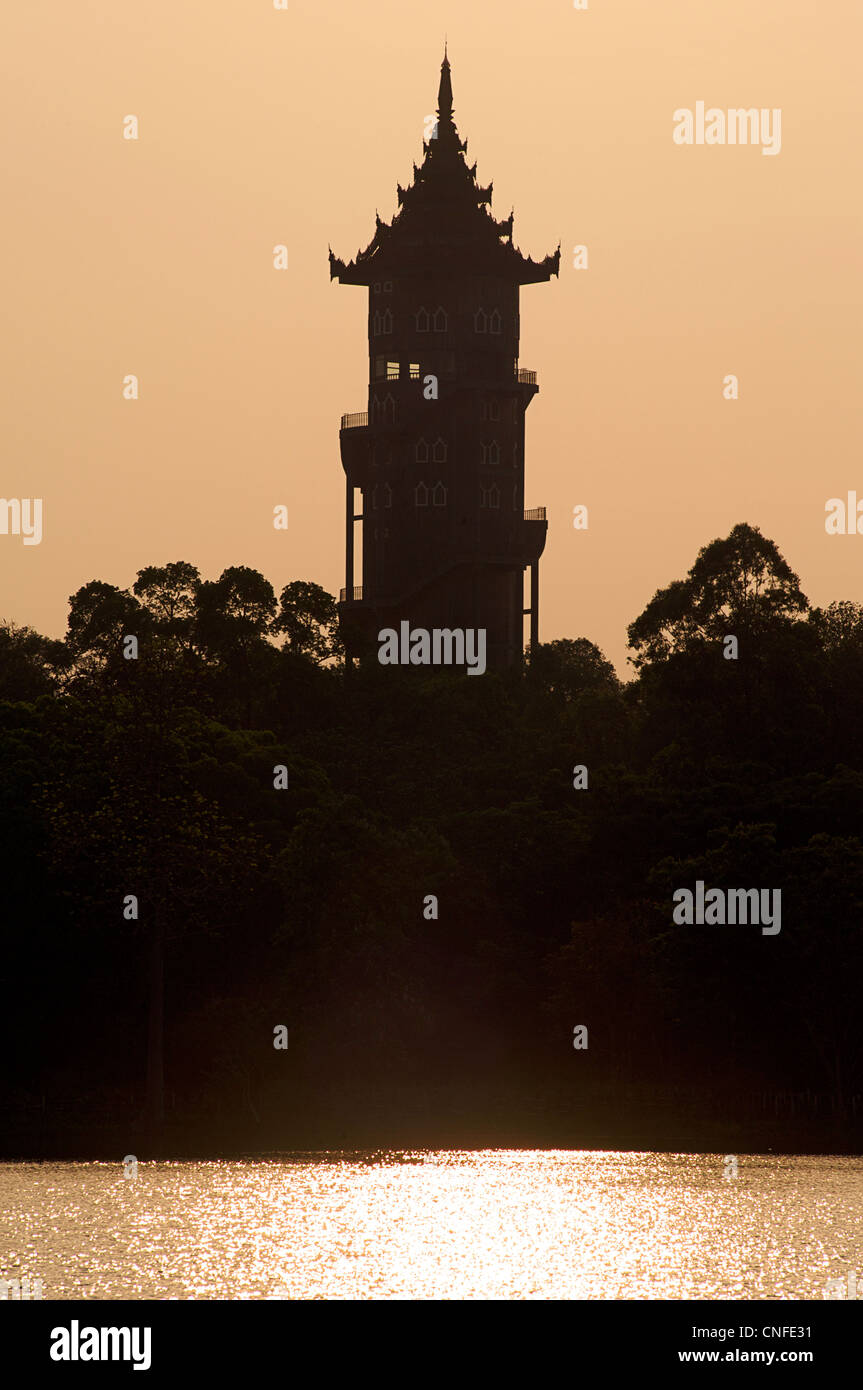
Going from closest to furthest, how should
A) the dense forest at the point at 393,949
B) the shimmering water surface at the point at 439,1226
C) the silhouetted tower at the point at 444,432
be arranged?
the shimmering water surface at the point at 439,1226 → the dense forest at the point at 393,949 → the silhouetted tower at the point at 444,432

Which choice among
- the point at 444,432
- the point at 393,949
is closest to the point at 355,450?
the point at 444,432

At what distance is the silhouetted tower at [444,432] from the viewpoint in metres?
117

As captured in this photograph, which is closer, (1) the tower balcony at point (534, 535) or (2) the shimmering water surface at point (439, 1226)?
(2) the shimmering water surface at point (439, 1226)

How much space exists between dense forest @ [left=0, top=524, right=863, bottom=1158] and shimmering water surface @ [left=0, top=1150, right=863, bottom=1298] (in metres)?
5.87

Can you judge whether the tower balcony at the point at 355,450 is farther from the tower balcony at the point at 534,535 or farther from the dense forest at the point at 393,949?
the dense forest at the point at 393,949

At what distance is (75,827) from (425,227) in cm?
6051

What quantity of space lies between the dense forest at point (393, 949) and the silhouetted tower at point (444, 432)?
3630 centimetres

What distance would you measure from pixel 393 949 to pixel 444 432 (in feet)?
171

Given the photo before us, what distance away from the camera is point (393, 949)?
72.0m

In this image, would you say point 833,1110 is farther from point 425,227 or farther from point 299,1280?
point 425,227

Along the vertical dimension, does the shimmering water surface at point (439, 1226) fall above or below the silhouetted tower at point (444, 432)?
below

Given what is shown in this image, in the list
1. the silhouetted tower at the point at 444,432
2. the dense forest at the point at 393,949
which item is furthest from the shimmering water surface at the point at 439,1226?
the silhouetted tower at the point at 444,432
